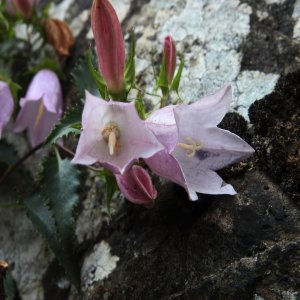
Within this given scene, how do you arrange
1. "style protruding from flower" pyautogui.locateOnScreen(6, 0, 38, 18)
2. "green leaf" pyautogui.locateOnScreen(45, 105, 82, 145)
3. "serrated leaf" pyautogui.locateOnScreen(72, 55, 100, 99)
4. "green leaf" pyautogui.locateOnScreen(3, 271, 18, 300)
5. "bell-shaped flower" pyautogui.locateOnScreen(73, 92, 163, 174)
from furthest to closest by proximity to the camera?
1. "style protruding from flower" pyautogui.locateOnScreen(6, 0, 38, 18)
2. "serrated leaf" pyautogui.locateOnScreen(72, 55, 100, 99)
3. "green leaf" pyautogui.locateOnScreen(3, 271, 18, 300)
4. "green leaf" pyautogui.locateOnScreen(45, 105, 82, 145)
5. "bell-shaped flower" pyautogui.locateOnScreen(73, 92, 163, 174)

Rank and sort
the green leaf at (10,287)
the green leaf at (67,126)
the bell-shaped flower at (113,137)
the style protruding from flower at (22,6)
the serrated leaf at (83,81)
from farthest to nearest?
the style protruding from flower at (22,6)
the serrated leaf at (83,81)
the green leaf at (10,287)
the green leaf at (67,126)
the bell-shaped flower at (113,137)

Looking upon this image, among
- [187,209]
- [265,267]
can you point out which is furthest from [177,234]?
[265,267]

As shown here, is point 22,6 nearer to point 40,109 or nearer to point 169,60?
point 40,109

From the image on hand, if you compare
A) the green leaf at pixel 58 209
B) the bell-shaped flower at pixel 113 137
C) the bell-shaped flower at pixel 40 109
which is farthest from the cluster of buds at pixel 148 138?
the bell-shaped flower at pixel 40 109

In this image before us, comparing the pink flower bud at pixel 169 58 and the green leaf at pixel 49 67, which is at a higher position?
the pink flower bud at pixel 169 58

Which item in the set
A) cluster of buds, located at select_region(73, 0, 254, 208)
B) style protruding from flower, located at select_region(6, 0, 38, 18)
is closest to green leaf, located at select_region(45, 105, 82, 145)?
cluster of buds, located at select_region(73, 0, 254, 208)

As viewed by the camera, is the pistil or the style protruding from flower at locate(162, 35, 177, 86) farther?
the style protruding from flower at locate(162, 35, 177, 86)

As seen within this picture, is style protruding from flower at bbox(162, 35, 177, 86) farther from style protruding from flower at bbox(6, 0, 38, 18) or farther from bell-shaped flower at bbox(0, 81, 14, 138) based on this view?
style protruding from flower at bbox(6, 0, 38, 18)

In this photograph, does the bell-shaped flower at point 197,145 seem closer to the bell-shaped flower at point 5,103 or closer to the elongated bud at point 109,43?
the elongated bud at point 109,43
